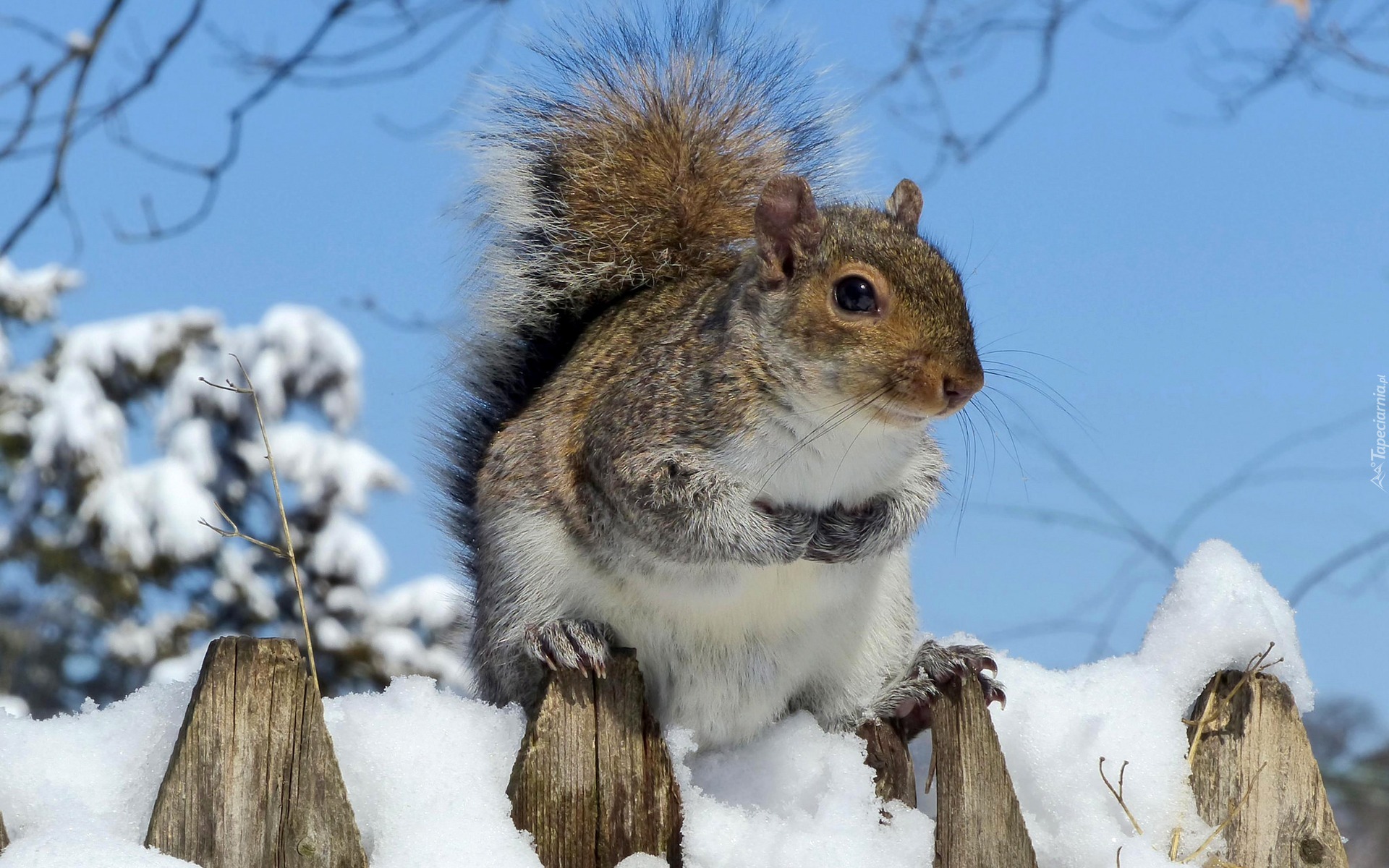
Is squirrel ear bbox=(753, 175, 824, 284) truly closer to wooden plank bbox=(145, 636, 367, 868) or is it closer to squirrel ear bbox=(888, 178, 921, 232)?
squirrel ear bbox=(888, 178, 921, 232)

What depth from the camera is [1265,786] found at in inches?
64.9

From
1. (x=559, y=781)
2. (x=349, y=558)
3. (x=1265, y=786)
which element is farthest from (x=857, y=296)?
(x=349, y=558)

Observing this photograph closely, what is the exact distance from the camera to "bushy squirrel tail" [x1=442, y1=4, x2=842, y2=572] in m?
2.07

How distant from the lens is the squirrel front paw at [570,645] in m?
1.55

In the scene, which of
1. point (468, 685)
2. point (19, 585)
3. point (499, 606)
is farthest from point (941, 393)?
point (19, 585)

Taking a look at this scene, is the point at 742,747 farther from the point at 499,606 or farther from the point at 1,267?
the point at 1,267

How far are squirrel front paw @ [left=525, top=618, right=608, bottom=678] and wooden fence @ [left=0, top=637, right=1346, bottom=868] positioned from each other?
2 centimetres

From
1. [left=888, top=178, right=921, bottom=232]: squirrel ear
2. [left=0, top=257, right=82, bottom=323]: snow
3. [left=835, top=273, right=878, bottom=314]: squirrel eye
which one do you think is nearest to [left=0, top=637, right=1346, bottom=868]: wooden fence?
[left=835, top=273, right=878, bottom=314]: squirrel eye

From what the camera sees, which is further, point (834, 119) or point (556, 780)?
point (834, 119)

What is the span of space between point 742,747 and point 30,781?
885 millimetres

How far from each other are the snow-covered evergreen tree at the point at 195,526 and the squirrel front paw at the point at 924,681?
4.05 m

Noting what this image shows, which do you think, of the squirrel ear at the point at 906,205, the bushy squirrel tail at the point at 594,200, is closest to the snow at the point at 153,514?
the bushy squirrel tail at the point at 594,200

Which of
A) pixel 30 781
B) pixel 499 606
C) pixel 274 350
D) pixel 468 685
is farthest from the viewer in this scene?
pixel 274 350

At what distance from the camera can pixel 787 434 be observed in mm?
1591
